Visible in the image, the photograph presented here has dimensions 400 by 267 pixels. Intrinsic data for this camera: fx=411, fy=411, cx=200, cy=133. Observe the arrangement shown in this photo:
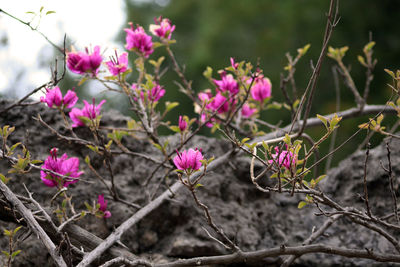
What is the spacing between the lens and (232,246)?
118 cm

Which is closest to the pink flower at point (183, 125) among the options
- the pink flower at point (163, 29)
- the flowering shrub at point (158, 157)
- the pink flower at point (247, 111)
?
the flowering shrub at point (158, 157)

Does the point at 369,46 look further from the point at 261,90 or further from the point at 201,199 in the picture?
the point at 201,199

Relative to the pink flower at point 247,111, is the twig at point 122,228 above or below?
below

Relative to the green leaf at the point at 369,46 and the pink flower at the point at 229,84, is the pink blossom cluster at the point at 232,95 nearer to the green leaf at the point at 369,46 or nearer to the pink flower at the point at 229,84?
the pink flower at the point at 229,84

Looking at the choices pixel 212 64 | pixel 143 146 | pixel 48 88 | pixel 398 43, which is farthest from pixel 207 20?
pixel 48 88

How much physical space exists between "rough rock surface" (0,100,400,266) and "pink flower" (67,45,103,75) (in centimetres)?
33

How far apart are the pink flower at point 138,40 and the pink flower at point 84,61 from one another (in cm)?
19

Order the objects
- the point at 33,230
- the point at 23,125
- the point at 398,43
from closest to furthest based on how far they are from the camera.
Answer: the point at 33,230 → the point at 23,125 → the point at 398,43

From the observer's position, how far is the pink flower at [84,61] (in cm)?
136

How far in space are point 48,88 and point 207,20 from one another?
4708mm

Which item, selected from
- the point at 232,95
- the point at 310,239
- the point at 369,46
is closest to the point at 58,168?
the point at 232,95

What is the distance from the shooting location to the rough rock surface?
1.50m

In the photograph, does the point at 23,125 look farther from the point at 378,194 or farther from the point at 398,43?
the point at 398,43

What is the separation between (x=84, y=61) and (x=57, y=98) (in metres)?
0.15
